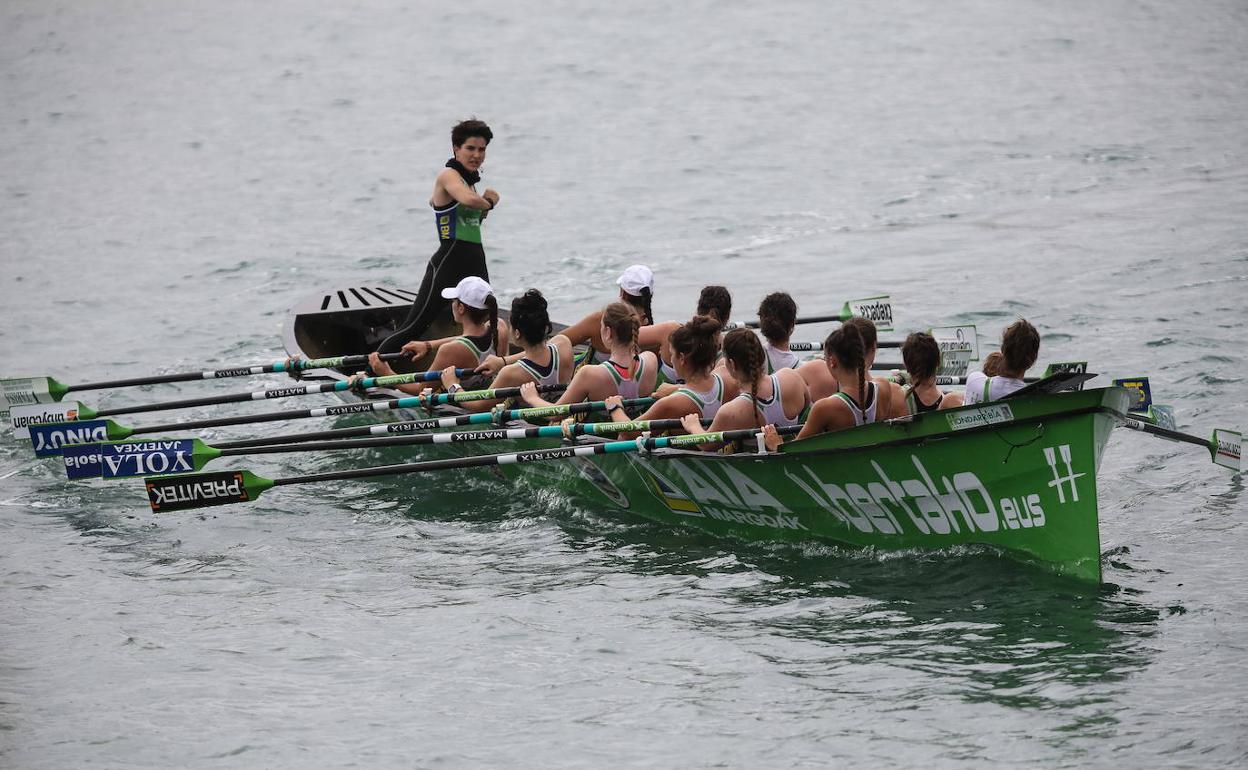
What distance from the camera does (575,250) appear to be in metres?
22.4

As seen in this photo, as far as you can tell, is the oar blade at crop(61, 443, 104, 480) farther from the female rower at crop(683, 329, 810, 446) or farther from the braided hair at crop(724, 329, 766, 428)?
the braided hair at crop(724, 329, 766, 428)

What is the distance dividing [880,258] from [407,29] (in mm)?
24339

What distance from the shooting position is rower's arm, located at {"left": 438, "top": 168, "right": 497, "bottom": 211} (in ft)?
40.5

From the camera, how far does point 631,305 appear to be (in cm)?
1103

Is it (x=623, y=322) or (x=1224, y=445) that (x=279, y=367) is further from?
(x=1224, y=445)

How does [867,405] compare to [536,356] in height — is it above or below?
below

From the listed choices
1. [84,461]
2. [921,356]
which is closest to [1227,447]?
[921,356]

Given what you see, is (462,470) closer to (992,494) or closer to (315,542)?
(315,542)

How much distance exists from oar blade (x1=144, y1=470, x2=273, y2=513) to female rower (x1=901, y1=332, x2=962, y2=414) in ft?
14.9

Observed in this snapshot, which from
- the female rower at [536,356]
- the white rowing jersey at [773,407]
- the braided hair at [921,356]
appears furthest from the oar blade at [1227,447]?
the female rower at [536,356]

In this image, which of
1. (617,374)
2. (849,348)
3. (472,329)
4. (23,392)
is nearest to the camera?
(849,348)

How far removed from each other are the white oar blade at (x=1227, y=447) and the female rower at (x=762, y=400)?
9.83 ft

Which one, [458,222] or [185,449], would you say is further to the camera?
[458,222]

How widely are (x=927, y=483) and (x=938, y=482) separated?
0.23ft
